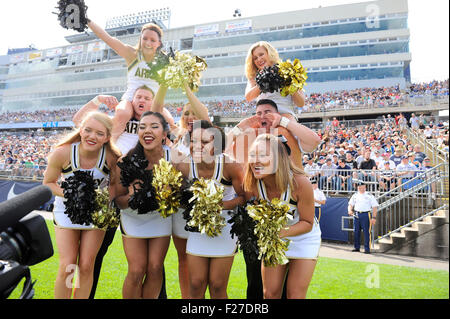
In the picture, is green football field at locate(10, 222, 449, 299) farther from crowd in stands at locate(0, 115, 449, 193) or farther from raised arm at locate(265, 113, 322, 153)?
crowd in stands at locate(0, 115, 449, 193)

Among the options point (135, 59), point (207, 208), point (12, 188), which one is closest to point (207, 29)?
point (12, 188)

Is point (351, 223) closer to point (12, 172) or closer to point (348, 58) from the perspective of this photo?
point (12, 172)

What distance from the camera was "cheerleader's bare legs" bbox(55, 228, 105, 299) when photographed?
2268 millimetres

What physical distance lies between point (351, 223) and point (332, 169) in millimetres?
1904

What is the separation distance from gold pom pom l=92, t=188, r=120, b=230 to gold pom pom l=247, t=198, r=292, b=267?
3.81 feet

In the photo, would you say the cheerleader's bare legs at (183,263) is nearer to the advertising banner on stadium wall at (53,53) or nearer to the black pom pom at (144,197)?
the black pom pom at (144,197)

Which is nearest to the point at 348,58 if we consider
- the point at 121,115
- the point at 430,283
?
the point at 430,283

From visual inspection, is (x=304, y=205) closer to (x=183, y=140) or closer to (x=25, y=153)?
(x=183, y=140)

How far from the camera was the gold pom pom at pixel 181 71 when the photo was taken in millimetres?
2264

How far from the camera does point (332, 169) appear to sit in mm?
9680

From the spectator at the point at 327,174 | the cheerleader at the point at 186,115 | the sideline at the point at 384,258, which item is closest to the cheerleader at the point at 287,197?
the cheerleader at the point at 186,115

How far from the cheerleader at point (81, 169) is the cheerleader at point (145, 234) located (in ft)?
0.63

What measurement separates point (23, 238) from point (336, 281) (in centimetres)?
476

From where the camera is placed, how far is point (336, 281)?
466cm
